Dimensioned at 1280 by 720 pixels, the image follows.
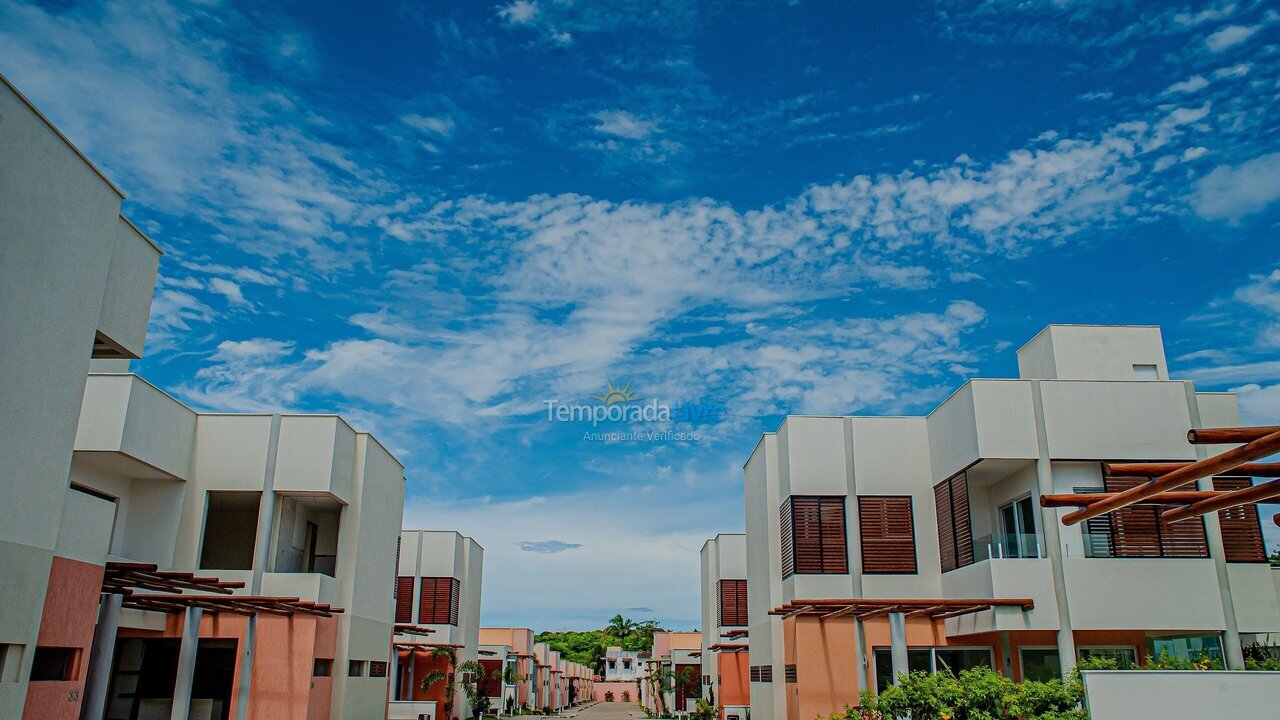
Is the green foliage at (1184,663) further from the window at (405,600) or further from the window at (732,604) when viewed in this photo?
the window at (405,600)

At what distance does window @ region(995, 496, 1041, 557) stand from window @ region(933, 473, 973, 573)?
37.7 inches

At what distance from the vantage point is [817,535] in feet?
66.4

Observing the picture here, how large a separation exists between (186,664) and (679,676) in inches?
1218

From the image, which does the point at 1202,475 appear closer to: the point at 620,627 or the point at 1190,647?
the point at 1190,647

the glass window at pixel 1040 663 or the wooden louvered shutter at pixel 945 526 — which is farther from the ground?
the wooden louvered shutter at pixel 945 526

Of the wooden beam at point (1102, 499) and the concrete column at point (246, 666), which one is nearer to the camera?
the wooden beam at point (1102, 499)

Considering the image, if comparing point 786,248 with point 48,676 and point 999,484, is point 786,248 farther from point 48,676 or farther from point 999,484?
point 48,676

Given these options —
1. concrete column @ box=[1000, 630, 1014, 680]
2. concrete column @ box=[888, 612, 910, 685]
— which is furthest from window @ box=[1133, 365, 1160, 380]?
concrete column @ box=[888, 612, 910, 685]

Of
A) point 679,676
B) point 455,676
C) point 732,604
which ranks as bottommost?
point 679,676

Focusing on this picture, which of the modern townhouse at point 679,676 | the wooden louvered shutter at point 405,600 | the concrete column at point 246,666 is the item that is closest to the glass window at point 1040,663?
the concrete column at point 246,666

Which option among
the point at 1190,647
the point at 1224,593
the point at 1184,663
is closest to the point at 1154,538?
the point at 1224,593

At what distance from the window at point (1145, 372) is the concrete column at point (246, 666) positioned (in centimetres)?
2018

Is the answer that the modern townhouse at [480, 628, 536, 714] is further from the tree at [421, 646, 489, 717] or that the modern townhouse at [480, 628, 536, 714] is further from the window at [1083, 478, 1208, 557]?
the window at [1083, 478, 1208, 557]

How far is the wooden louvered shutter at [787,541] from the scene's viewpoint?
66.8 ft
